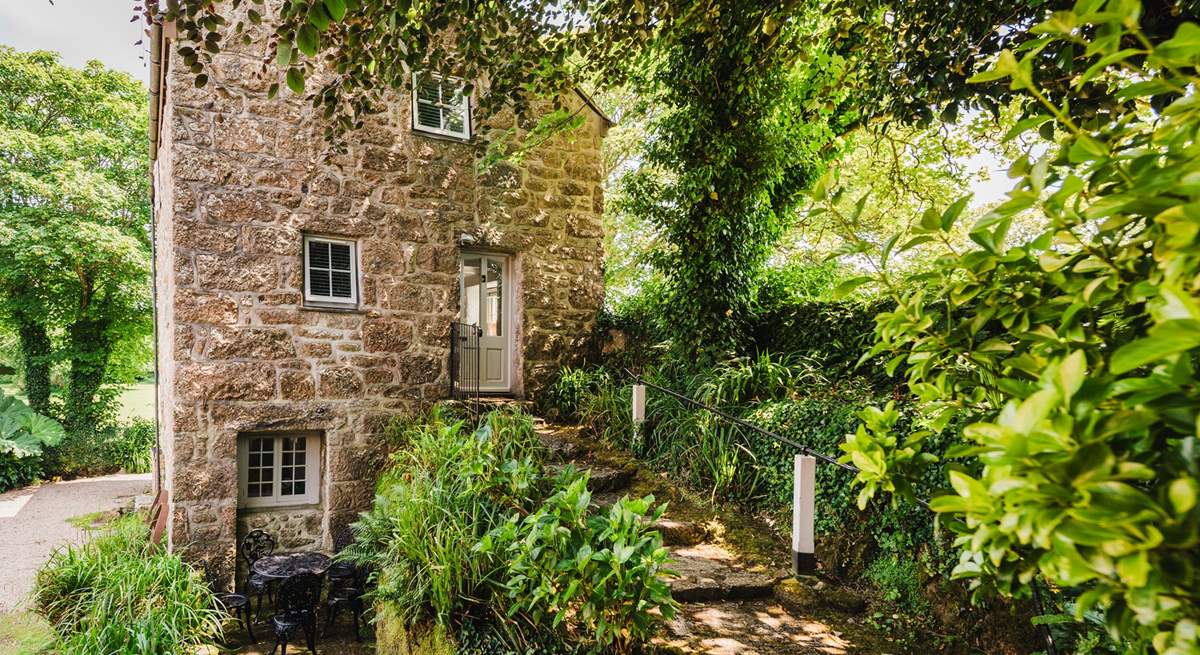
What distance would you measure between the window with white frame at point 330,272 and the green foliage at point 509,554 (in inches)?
109

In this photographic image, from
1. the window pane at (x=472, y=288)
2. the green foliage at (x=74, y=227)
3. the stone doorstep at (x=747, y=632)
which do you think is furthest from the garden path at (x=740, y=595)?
the green foliage at (x=74, y=227)

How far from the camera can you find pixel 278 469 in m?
6.70

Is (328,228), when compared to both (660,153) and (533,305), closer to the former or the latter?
(533,305)

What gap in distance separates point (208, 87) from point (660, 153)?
4857 millimetres

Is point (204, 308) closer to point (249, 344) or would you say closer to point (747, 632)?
point (249, 344)

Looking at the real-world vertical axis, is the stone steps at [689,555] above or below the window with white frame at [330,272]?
below

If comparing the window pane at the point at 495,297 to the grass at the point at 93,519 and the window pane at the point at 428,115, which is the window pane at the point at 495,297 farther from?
the grass at the point at 93,519

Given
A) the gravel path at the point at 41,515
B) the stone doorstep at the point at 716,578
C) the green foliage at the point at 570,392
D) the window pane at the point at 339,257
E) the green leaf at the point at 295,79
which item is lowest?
the gravel path at the point at 41,515

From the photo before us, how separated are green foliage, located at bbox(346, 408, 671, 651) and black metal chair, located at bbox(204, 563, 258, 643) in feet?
6.01

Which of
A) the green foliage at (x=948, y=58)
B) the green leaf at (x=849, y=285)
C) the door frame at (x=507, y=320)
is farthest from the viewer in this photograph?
the door frame at (x=507, y=320)

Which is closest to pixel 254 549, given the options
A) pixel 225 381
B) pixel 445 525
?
pixel 225 381

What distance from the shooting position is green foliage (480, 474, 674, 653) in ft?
8.94

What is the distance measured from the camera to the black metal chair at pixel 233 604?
5.82 m

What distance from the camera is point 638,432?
632 centimetres
